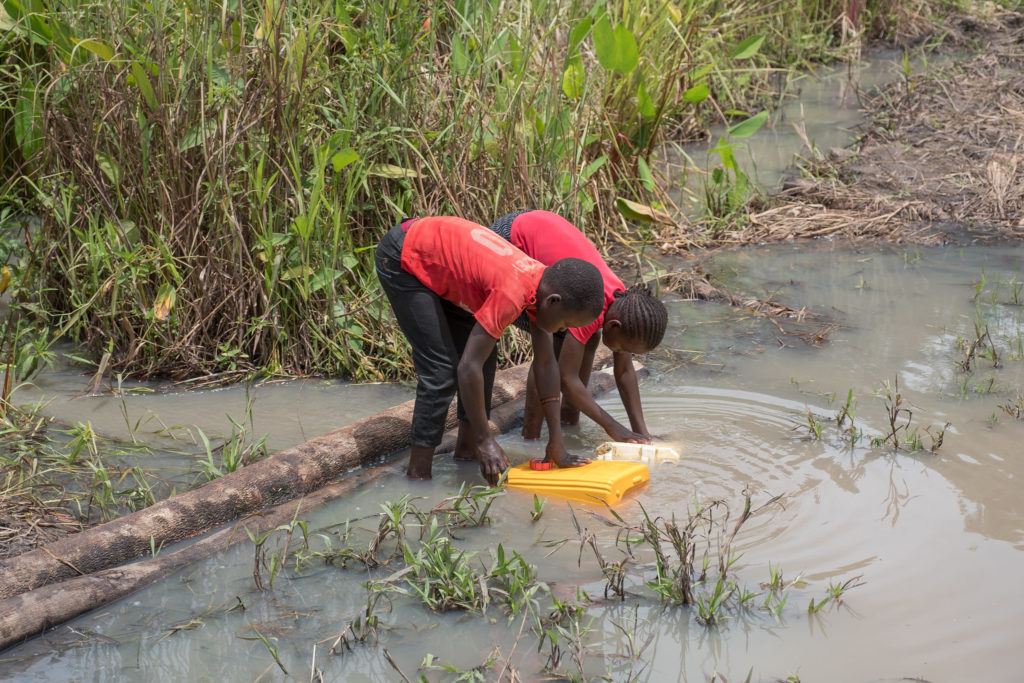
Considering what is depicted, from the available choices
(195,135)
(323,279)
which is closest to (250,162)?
(195,135)

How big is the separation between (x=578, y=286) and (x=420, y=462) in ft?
2.99

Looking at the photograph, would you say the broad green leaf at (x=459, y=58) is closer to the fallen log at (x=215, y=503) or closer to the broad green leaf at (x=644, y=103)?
the fallen log at (x=215, y=503)

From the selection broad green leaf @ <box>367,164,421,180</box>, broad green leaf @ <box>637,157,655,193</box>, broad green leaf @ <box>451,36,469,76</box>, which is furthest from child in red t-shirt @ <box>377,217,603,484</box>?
broad green leaf @ <box>637,157,655,193</box>

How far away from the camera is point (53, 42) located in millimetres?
4828

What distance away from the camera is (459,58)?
489 centimetres

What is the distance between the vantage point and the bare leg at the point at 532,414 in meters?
4.15

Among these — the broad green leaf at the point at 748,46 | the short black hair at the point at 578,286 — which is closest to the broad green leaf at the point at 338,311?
the short black hair at the point at 578,286

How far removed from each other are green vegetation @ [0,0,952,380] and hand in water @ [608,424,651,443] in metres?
1.15

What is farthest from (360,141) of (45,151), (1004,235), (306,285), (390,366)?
A: (1004,235)

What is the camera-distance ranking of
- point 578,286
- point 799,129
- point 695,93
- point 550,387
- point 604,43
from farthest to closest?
point 799,129 < point 695,93 < point 604,43 < point 550,387 < point 578,286

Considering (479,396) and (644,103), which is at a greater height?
(644,103)

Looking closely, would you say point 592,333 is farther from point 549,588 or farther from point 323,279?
point 323,279

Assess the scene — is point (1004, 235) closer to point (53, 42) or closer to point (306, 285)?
point (306, 285)

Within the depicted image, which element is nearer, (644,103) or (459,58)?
(459,58)
